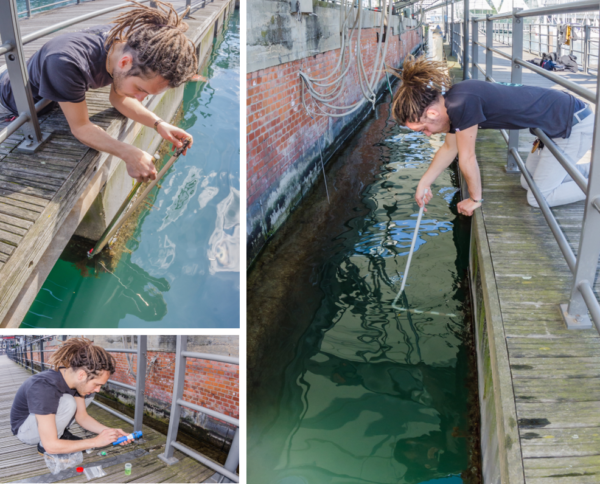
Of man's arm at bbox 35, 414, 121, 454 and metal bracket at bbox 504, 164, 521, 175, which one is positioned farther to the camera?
metal bracket at bbox 504, 164, 521, 175

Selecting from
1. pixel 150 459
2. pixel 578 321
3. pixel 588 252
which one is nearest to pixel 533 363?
pixel 578 321

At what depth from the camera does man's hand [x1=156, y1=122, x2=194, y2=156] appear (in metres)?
2.55

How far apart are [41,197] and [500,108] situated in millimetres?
2415

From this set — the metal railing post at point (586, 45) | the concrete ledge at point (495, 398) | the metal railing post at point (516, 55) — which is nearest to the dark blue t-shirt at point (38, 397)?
the concrete ledge at point (495, 398)

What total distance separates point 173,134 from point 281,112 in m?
2.26

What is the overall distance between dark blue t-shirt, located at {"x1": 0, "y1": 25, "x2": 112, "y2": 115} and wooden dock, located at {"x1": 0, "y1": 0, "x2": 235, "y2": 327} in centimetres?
33

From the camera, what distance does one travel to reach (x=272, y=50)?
4277 millimetres

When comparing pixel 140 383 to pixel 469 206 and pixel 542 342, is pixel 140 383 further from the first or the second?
pixel 469 206

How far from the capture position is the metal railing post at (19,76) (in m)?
2.12

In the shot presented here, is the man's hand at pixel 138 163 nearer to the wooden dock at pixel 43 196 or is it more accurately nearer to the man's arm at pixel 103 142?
the man's arm at pixel 103 142

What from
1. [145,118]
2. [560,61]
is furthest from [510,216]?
[560,61]

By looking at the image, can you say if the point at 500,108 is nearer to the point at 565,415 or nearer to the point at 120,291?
the point at 565,415

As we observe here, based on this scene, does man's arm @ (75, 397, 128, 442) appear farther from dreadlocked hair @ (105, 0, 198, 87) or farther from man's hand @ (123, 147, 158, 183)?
dreadlocked hair @ (105, 0, 198, 87)

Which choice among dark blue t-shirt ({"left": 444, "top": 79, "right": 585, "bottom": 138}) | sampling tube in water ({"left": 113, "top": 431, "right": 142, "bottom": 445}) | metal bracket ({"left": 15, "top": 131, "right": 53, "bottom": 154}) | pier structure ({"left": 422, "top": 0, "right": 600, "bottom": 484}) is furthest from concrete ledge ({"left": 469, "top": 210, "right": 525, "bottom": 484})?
metal bracket ({"left": 15, "top": 131, "right": 53, "bottom": 154})
